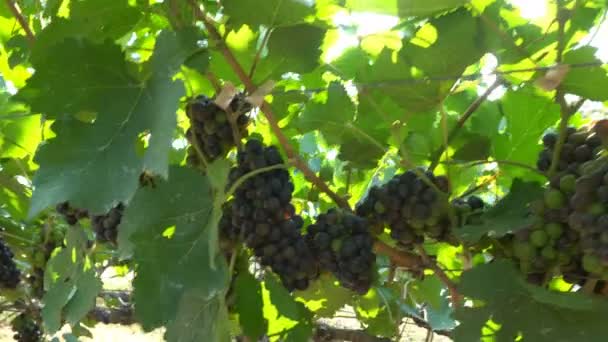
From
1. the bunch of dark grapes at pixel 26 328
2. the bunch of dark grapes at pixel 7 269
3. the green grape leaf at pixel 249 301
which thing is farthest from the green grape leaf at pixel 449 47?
the bunch of dark grapes at pixel 26 328

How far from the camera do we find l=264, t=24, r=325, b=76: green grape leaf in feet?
3.09

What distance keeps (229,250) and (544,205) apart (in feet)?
1.57

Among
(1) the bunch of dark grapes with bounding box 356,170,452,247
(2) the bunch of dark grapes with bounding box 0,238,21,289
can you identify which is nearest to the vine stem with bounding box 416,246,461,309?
(1) the bunch of dark grapes with bounding box 356,170,452,247

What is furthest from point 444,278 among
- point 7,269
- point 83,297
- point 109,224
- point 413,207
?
point 7,269

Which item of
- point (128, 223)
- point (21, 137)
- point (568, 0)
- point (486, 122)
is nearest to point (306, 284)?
point (128, 223)

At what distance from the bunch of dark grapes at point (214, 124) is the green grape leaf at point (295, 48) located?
0.28ft

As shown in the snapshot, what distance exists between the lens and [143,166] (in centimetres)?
74

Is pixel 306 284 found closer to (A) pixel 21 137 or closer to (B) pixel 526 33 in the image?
(B) pixel 526 33

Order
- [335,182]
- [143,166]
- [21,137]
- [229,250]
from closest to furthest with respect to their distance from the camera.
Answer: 1. [143,166]
2. [229,250]
3. [335,182]
4. [21,137]

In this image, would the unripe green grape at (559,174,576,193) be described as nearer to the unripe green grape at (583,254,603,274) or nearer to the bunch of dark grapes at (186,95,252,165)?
the unripe green grape at (583,254,603,274)

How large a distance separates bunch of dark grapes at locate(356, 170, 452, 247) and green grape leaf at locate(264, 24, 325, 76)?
0.22 meters

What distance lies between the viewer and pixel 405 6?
83 centimetres

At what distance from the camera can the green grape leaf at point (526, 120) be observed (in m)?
1.01

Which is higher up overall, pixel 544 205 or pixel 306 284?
pixel 544 205
